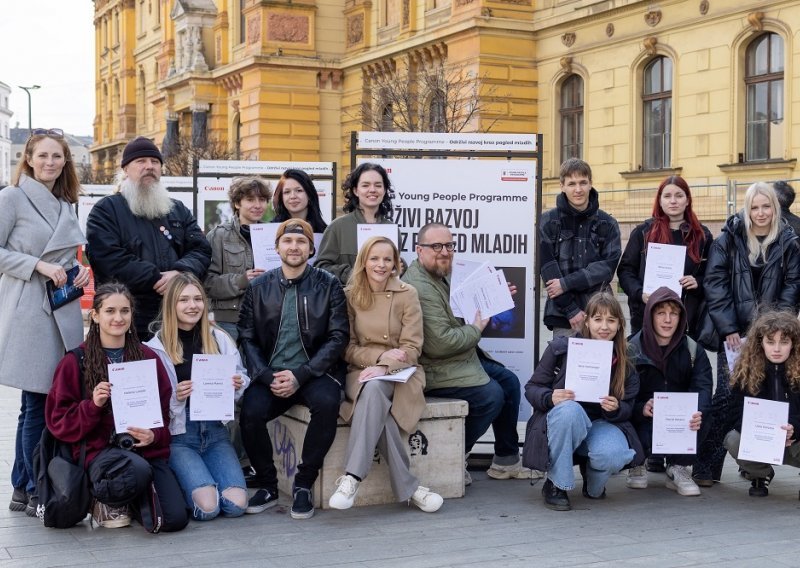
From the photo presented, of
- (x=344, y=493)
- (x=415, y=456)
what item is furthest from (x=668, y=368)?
(x=344, y=493)

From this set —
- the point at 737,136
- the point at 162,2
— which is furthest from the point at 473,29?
the point at 162,2

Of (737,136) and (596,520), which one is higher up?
(737,136)

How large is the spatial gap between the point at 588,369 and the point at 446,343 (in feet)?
3.04

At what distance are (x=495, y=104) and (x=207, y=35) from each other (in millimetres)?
19812

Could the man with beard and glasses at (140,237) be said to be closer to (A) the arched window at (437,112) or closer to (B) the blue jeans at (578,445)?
(B) the blue jeans at (578,445)

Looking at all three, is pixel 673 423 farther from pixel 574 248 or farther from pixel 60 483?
pixel 60 483

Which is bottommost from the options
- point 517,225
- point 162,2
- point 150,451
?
point 150,451

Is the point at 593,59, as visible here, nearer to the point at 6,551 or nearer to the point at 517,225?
the point at 517,225

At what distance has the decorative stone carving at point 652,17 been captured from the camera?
80.5 feet

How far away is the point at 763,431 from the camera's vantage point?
24.4 feet

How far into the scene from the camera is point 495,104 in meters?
28.5

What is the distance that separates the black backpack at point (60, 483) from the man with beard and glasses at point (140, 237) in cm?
86

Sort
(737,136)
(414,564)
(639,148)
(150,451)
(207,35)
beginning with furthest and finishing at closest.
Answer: (207,35), (639,148), (737,136), (150,451), (414,564)

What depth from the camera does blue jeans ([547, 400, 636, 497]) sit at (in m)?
7.25
